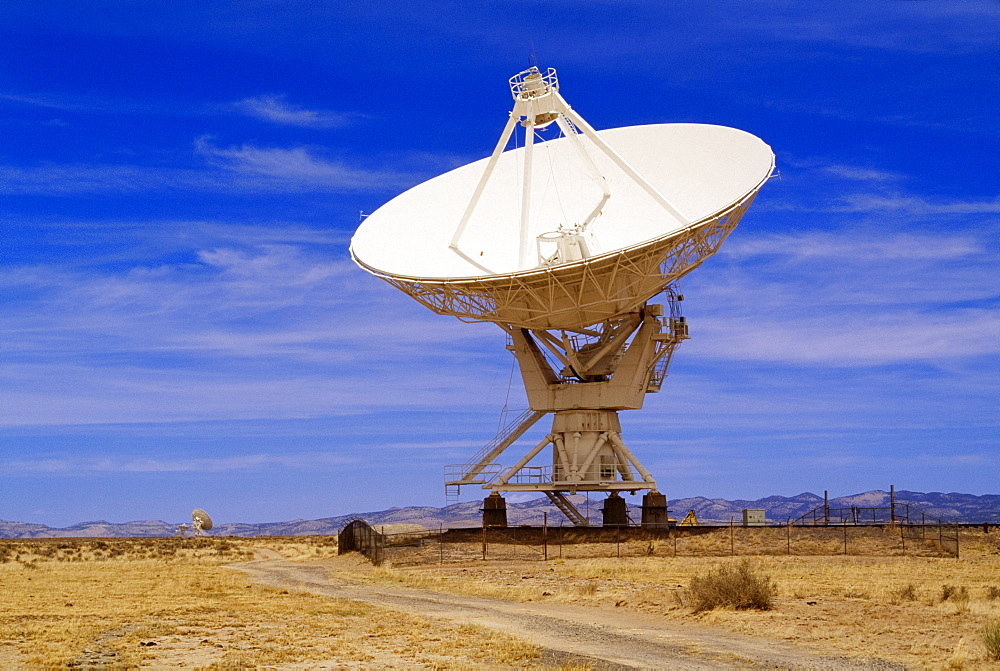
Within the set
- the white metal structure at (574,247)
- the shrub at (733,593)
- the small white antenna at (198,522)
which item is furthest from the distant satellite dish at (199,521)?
the shrub at (733,593)

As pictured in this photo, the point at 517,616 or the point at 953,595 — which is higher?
the point at 953,595

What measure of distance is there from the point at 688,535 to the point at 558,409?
20.9ft

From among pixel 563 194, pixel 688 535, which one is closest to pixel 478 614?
pixel 688 535

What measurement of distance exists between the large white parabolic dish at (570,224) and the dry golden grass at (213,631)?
1223 cm

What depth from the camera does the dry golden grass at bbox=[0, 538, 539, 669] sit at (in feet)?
48.6

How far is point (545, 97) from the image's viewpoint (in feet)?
117

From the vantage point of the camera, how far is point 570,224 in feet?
127

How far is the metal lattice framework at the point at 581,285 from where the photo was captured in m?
33.5

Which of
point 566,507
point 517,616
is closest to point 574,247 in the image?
point 566,507

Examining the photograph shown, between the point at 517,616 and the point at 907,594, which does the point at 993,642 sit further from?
the point at 517,616

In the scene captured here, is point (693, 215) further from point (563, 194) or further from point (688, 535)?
point (688, 535)

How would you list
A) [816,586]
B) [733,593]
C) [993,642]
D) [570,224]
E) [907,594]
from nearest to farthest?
[993,642]
[733,593]
[907,594]
[816,586]
[570,224]

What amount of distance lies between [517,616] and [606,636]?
10.5 feet

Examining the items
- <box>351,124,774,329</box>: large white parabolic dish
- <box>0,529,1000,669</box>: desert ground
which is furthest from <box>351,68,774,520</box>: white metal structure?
<box>0,529,1000,669</box>: desert ground
